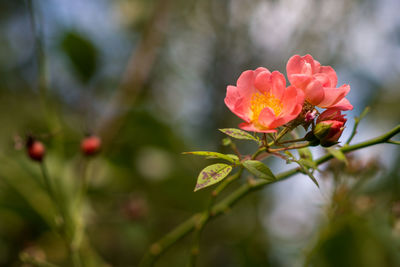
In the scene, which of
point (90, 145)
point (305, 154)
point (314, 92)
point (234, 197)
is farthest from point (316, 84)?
point (90, 145)

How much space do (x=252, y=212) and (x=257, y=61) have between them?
81 cm

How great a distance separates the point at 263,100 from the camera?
0.48m

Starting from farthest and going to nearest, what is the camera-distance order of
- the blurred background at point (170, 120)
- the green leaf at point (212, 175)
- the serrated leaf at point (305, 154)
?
the blurred background at point (170, 120) < the serrated leaf at point (305, 154) < the green leaf at point (212, 175)

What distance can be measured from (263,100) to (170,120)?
1.44 m

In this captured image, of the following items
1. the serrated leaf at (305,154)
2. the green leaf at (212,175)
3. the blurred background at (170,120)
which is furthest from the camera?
the blurred background at (170,120)

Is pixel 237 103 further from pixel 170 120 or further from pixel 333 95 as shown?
pixel 170 120

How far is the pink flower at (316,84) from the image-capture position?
43 centimetres

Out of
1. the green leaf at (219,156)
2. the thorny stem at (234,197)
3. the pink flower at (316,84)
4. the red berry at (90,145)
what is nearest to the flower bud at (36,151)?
the red berry at (90,145)

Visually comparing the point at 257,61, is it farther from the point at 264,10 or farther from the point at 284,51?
the point at 264,10

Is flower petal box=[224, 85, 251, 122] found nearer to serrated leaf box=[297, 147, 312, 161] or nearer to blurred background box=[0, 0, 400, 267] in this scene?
serrated leaf box=[297, 147, 312, 161]

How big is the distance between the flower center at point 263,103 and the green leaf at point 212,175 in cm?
9

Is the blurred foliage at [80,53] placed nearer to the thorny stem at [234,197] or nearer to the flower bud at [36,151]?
the flower bud at [36,151]

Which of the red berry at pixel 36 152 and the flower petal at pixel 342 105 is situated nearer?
the flower petal at pixel 342 105

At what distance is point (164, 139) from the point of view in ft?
5.36
